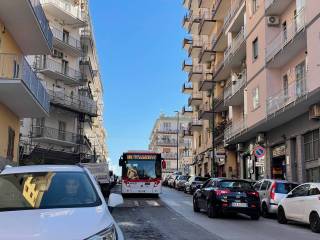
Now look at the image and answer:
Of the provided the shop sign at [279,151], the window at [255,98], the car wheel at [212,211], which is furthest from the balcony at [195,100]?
the car wheel at [212,211]

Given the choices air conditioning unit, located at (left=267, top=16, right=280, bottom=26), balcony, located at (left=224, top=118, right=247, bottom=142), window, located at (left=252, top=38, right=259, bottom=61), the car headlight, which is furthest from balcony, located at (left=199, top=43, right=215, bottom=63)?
the car headlight

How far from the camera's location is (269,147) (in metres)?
31.7

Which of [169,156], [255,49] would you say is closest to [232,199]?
[255,49]

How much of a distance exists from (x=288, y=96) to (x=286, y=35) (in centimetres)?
392

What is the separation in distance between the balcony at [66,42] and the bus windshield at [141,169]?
18.8 m

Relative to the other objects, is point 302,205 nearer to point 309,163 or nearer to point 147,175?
point 309,163

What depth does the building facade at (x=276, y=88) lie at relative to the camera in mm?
23375

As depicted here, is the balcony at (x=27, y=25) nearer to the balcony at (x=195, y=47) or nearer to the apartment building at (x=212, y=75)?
the apartment building at (x=212, y=75)

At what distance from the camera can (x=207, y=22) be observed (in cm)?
5269

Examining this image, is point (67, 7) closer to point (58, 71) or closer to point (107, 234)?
point (58, 71)

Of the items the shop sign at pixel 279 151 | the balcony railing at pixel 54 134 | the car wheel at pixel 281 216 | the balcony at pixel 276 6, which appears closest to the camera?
the car wheel at pixel 281 216

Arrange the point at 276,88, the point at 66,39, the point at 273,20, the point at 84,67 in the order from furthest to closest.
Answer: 1. the point at 84,67
2. the point at 66,39
3. the point at 273,20
4. the point at 276,88

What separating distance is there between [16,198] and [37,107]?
2030 centimetres

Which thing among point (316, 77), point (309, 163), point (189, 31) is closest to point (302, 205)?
point (316, 77)
